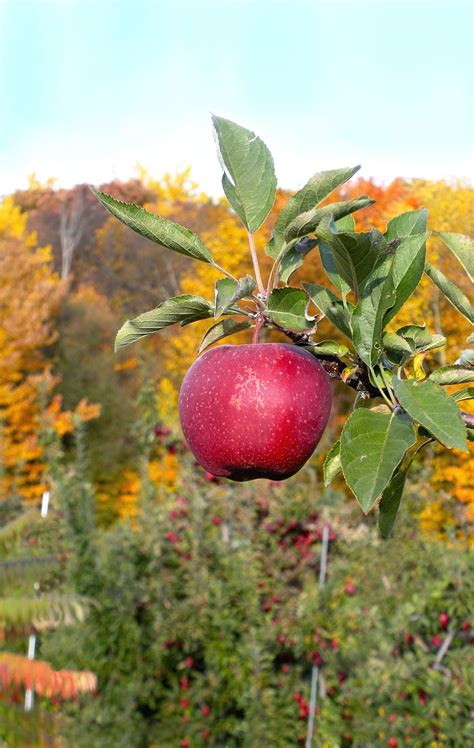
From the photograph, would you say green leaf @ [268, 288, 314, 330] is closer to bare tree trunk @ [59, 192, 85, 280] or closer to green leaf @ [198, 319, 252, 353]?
green leaf @ [198, 319, 252, 353]

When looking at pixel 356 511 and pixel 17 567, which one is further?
pixel 356 511

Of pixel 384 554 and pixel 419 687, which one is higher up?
pixel 384 554

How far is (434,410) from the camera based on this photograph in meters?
0.51

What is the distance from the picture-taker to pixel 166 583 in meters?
3.16

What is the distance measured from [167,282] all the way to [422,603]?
58.4 ft

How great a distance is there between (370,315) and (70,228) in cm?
2343

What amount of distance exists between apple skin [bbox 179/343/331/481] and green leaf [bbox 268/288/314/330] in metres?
0.04

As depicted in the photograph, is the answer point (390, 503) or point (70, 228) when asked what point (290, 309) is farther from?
point (70, 228)

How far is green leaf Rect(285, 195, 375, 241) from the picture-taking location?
0.53m

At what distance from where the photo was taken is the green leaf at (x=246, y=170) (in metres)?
0.57

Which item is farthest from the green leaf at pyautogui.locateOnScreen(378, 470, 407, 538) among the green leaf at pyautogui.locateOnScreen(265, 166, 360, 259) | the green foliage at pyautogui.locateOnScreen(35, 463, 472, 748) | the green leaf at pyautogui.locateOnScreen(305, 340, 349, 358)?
the green foliage at pyautogui.locateOnScreen(35, 463, 472, 748)

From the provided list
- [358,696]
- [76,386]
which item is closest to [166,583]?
[358,696]

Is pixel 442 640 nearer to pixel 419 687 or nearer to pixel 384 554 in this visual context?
pixel 419 687

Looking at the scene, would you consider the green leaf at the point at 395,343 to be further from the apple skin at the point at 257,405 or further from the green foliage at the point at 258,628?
the green foliage at the point at 258,628
